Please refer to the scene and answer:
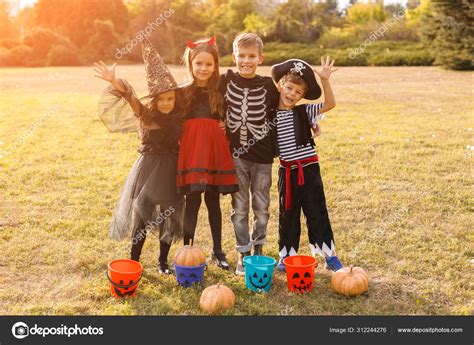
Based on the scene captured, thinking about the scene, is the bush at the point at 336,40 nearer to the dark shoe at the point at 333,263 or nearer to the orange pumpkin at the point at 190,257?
the dark shoe at the point at 333,263

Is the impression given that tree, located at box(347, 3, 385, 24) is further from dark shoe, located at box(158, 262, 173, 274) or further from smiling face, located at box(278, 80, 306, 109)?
dark shoe, located at box(158, 262, 173, 274)

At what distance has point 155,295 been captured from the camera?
4043 mm

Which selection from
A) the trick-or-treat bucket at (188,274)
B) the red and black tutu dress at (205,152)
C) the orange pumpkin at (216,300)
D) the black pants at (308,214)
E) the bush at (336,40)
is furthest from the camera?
the bush at (336,40)

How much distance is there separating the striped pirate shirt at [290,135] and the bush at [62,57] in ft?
99.1

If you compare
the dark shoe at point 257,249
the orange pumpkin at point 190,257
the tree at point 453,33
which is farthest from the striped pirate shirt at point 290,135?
the tree at point 453,33

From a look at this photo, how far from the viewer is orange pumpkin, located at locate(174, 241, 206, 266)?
13.6 feet

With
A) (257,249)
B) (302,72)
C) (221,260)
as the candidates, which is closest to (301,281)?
(257,249)

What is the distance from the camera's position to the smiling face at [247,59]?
4246 millimetres

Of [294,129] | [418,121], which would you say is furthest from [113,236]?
[418,121]

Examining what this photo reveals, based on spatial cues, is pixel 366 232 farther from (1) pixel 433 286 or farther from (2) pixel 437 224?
(1) pixel 433 286

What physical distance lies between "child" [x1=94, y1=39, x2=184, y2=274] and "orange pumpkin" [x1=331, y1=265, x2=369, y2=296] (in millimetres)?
1308

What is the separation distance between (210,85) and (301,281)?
1617 millimetres

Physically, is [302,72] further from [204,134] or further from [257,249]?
[257,249]
